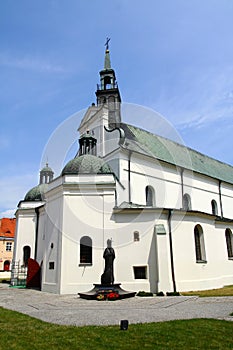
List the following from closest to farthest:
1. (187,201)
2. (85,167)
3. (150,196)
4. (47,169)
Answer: (85,167), (150,196), (187,201), (47,169)

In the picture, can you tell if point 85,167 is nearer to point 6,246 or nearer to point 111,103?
point 111,103

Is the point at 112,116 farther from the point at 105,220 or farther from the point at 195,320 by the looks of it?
the point at 195,320

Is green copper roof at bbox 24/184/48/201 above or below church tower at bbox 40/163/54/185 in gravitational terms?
below

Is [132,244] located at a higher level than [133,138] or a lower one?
lower

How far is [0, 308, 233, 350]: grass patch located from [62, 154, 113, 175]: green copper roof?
36.7 ft

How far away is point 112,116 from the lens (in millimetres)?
25359

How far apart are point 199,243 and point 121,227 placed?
5393 millimetres

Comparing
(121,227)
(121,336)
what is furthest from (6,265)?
(121,336)

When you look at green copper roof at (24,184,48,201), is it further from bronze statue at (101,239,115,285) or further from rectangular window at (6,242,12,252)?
rectangular window at (6,242,12,252)

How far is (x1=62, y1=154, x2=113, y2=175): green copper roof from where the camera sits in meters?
18.2

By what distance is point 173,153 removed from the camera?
27.7m

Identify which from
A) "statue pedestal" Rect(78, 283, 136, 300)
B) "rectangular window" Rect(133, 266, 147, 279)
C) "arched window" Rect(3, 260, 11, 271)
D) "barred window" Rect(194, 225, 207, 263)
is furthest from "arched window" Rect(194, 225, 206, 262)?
"arched window" Rect(3, 260, 11, 271)

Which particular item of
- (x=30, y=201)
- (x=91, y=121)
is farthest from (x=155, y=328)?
(x=91, y=121)

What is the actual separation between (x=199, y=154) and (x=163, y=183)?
1126cm
